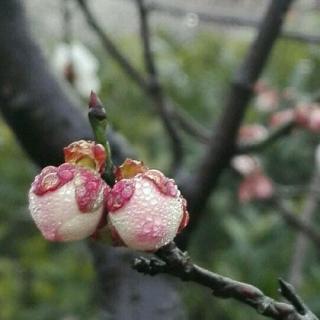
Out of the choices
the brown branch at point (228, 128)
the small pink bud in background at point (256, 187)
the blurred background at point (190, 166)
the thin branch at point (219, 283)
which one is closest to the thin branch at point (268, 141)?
the brown branch at point (228, 128)

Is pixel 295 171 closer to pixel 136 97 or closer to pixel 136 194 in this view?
pixel 136 97

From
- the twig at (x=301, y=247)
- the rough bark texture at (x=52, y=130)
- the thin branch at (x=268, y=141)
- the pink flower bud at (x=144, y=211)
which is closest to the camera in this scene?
the pink flower bud at (x=144, y=211)

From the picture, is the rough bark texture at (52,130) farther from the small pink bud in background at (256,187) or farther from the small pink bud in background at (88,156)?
the small pink bud in background at (88,156)

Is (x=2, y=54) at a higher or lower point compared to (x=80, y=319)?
higher

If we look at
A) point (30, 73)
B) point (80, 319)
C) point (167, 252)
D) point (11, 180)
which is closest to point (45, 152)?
point (30, 73)

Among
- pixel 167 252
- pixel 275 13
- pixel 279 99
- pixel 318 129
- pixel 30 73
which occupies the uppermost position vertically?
pixel 167 252

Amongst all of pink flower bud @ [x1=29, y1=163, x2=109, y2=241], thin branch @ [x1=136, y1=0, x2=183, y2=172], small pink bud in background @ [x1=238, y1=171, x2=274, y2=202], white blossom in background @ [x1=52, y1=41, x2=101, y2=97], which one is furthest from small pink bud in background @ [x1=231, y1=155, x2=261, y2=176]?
pink flower bud @ [x1=29, y1=163, x2=109, y2=241]

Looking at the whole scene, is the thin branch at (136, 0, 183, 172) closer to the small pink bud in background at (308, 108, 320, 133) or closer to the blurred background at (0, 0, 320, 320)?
the blurred background at (0, 0, 320, 320)

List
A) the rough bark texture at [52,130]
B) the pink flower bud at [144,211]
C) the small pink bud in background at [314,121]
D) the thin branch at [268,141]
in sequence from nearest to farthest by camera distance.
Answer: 1. the pink flower bud at [144,211]
2. the rough bark texture at [52,130]
3. the thin branch at [268,141]
4. the small pink bud in background at [314,121]
